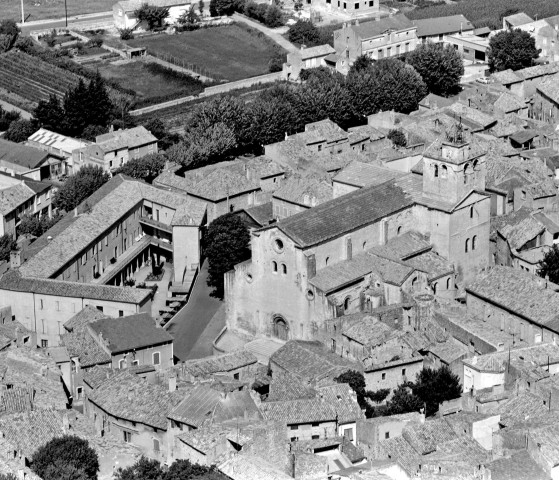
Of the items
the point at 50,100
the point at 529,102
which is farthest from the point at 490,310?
the point at 50,100

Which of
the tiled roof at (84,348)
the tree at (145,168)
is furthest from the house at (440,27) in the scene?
the tiled roof at (84,348)

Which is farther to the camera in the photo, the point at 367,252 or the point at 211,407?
the point at 367,252

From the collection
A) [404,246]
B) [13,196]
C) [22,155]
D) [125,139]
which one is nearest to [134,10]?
[125,139]

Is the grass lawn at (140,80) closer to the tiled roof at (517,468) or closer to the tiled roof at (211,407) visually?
the tiled roof at (211,407)

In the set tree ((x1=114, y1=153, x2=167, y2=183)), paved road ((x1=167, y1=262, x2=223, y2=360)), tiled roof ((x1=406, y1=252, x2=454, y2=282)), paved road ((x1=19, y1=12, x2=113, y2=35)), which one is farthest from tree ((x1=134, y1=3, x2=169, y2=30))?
tiled roof ((x1=406, y1=252, x2=454, y2=282))

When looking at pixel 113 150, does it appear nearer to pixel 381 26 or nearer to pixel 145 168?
pixel 145 168

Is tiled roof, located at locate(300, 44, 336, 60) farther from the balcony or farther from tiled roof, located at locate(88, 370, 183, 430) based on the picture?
tiled roof, located at locate(88, 370, 183, 430)

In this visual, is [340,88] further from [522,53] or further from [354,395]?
[354,395]
